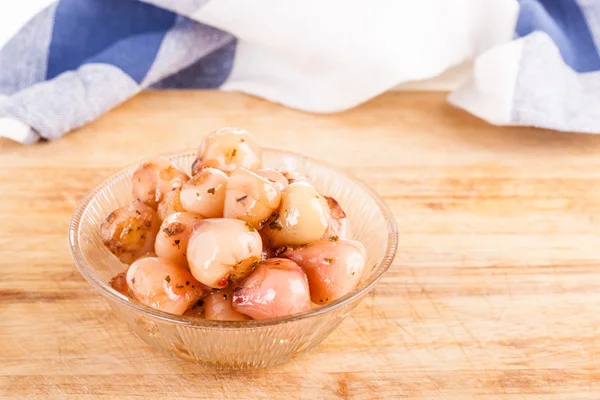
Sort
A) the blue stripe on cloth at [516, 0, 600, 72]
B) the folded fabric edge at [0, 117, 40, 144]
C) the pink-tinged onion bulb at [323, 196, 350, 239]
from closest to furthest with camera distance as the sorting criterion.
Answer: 1. the pink-tinged onion bulb at [323, 196, 350, 239]
2. the folded fabric edge at [0, 117, 40, 144]
3. the blue stripe on cloth at [516, 0, 600, 72]

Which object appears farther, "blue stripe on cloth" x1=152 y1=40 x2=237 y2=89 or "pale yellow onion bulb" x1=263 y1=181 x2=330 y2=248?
"blue stripe on cloth" x1=152 y1=40 x2=237 y2=89

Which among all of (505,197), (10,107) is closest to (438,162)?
(505,197)

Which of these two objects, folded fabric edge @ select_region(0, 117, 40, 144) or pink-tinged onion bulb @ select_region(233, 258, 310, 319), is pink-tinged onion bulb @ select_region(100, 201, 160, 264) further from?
folded fabric edge @ select_region(0, 117, 40, 144)

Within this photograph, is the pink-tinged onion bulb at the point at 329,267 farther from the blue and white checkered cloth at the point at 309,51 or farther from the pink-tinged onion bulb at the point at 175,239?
the blue and white checkered cloth at the point at 309,51

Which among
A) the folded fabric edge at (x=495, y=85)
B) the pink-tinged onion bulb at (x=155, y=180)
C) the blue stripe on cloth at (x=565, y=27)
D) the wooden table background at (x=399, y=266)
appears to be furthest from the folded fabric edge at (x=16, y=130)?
the blue stripe on cloth at (x=565, y=27)

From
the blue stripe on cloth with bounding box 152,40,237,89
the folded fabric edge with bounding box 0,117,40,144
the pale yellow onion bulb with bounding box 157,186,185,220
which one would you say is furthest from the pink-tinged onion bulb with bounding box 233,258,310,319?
the blue stripe on cloth with bounding box 152,40,237,89

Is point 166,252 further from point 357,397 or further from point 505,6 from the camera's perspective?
point 505,6
